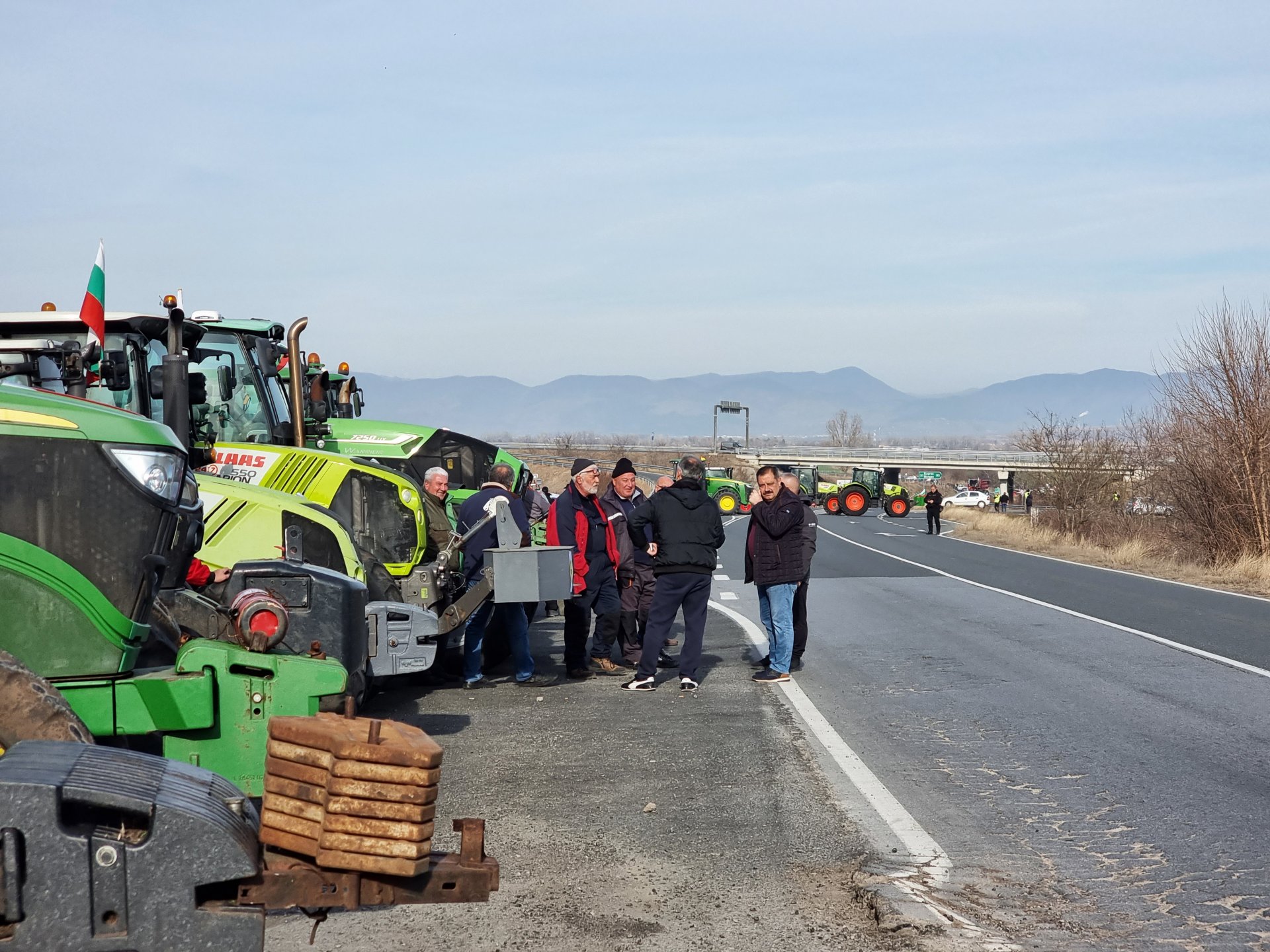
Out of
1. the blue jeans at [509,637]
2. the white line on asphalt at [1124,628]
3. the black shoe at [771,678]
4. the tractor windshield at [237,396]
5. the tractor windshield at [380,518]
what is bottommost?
the white line on asphalt at [1124,628]

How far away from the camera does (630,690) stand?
1139 centimetres

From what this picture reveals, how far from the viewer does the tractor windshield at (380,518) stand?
11.0 m

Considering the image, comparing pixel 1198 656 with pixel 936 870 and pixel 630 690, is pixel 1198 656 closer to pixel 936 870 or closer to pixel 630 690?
pixel 630 690

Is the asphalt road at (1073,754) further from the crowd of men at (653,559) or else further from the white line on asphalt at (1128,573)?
the white line on asphalt at (1128,573)

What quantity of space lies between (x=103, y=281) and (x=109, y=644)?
16.0 ft

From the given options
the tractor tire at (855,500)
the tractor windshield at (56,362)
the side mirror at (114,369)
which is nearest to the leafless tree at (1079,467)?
the tractor tire at (855,500)

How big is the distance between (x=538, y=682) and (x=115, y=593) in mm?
6934

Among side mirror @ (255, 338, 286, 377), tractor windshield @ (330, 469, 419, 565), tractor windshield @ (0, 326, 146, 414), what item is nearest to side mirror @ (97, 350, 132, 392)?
tractor windshield @ (0, 326, 146, 414)

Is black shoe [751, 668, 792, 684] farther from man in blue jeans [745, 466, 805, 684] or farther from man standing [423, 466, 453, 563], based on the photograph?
man standing [423, 466, 453, 563]

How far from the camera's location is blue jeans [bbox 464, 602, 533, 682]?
454 inches

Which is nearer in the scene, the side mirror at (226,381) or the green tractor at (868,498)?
the side mirror at (226,381)

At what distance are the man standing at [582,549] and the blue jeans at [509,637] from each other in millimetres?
507

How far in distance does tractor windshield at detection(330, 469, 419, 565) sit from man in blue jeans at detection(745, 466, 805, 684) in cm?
299

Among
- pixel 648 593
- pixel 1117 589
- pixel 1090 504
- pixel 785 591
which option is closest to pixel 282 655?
pixel 785 591
